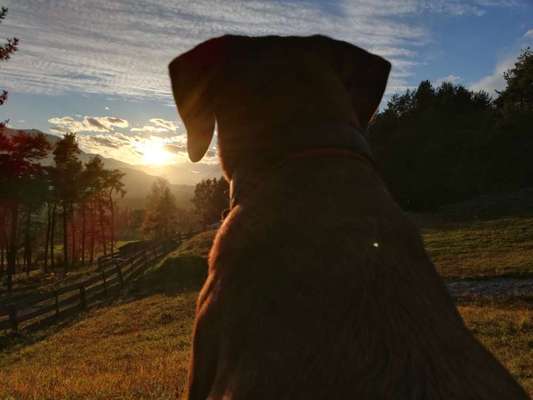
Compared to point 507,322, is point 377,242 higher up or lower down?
higher up

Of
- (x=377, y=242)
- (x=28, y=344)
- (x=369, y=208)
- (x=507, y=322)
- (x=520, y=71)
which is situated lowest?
(x=28, y=344)

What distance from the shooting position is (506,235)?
25.9 meters

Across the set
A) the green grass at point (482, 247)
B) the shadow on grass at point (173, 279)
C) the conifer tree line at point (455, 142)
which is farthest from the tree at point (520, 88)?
the shadow on grass at point (173, 279)

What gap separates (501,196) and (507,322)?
32.3m

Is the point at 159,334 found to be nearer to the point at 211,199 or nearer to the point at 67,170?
the point at 67,170

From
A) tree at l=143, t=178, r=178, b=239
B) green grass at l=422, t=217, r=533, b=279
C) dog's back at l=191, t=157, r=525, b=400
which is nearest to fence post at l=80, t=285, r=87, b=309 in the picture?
green grass at l=422, t=217, r=533, b=279

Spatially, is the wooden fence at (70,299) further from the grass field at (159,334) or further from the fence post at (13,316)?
the grass field at (159,334)

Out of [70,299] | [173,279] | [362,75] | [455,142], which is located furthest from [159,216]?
[362,75]

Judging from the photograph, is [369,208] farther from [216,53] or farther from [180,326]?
[180,326]

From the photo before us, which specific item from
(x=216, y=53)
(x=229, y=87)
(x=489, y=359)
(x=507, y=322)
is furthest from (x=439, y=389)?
(x=507, y=322)

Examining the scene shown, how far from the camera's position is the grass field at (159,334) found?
20.8 ft

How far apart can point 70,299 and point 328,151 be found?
2253 centimetres

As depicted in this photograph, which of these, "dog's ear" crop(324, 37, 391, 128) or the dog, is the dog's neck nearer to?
the dog

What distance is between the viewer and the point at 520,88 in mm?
45312
